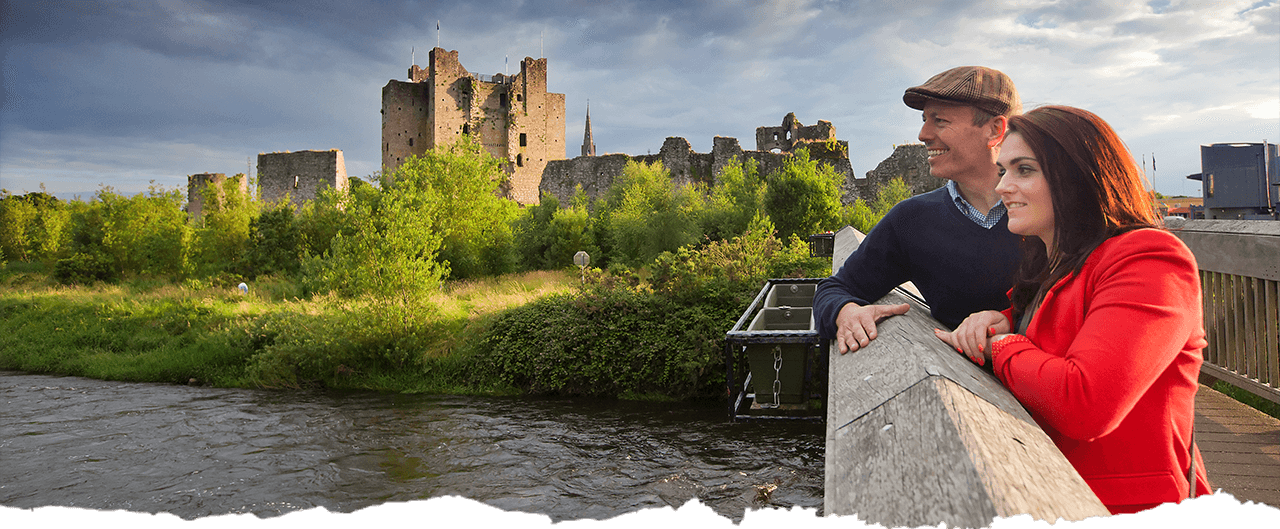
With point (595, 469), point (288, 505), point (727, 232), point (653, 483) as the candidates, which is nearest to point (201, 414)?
point (288, 505)

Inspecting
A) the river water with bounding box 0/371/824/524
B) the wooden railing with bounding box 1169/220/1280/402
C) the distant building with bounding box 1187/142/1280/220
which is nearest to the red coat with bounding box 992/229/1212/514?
the wooden railing with bounding box 1169/220/1280/402

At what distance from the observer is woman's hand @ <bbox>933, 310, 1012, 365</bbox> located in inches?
55.1

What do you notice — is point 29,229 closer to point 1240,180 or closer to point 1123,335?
point 1123,335

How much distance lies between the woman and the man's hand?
46cm

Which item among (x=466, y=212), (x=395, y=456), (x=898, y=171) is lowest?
(x=395, y=456)

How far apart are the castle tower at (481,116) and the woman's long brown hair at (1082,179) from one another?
40442 millimetres

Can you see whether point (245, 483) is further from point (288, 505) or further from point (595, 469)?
point (595, 469)

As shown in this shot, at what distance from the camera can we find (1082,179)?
1.16 meters

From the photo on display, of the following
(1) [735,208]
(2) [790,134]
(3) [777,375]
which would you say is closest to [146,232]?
(1) [735,208]

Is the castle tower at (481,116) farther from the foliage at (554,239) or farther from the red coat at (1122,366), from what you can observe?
the red coat at (1122,366)

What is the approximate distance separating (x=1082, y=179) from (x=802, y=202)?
713 inches

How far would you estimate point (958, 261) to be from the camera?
1923 millimetres

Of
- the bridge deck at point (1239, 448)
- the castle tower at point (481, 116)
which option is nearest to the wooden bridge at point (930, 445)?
the bridge deck at point (1239, 448)

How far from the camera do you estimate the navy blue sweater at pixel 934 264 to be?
6.13ft
